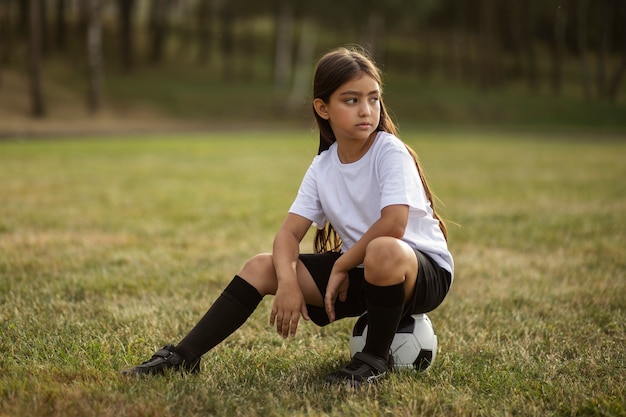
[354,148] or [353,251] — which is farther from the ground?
[354,148]

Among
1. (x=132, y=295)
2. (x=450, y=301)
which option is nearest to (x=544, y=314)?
(x=450, y=301)

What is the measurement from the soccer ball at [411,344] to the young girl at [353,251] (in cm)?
8

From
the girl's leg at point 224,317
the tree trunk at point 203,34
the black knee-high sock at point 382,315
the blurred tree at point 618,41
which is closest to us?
the black knee-high sock at point 382,315

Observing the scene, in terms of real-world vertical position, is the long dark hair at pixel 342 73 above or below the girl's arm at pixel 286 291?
above

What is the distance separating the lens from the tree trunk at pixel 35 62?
95.8ft

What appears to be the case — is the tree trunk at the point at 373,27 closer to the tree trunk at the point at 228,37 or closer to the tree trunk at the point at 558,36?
the tree trunk at the point at 228,37

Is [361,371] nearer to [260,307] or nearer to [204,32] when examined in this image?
[260,307]

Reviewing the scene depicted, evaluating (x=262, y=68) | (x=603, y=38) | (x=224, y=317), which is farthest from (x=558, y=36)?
(x=224, y=317)

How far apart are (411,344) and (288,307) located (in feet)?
2.07

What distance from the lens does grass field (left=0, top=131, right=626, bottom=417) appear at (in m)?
2.95

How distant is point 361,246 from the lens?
3.17 m

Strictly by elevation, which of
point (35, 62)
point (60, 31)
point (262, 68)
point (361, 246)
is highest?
point (361, 246)

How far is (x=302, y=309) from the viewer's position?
3266 mm

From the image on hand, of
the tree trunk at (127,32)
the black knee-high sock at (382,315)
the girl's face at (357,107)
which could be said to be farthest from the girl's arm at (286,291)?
the tree trunk at (127,32)
